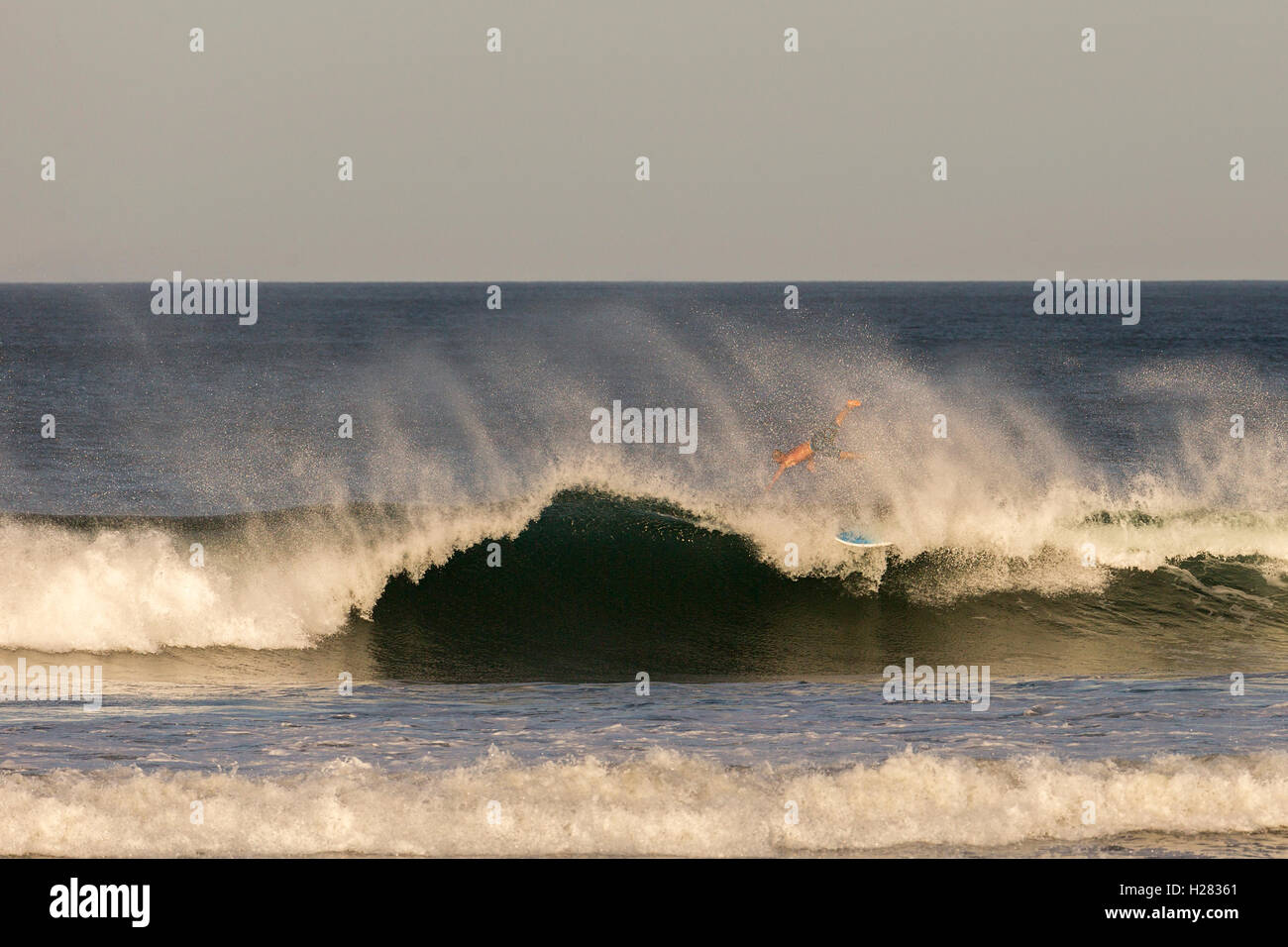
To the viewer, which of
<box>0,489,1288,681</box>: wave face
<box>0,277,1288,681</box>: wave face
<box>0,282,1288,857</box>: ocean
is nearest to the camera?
<box>0,282,1288,857</box>: ocean

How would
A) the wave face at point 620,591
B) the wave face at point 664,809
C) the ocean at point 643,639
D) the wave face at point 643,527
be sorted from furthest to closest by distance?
the wave face at point 643,527 → the wave face at point 620,591 → the ocean at point 643,639 → the wave face at point 664,809

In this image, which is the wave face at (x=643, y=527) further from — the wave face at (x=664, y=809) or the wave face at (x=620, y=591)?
the wave face at (x=664, y=809)

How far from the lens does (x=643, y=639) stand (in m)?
13.2

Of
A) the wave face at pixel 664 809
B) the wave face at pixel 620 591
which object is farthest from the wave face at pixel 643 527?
the wave face at pixel 664 809

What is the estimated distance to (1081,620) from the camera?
13336mm

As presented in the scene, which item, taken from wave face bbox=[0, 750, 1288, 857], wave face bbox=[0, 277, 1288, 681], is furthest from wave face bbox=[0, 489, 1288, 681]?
wave face bbox=[0, 750, 1288, 857]

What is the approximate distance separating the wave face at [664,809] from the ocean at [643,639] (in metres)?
0.02

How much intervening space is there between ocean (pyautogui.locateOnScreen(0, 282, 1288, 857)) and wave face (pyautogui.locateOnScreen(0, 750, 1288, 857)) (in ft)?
0.08

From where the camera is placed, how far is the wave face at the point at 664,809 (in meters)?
7.36

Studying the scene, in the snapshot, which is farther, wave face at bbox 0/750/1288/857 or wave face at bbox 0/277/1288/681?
wave face at bbox 0/277/1288/681

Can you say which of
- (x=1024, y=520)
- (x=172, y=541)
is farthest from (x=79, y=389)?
(x=1024, y=520)

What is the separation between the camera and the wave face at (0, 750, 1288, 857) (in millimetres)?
7359

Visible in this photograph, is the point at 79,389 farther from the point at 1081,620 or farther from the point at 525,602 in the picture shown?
the point at 1081,620

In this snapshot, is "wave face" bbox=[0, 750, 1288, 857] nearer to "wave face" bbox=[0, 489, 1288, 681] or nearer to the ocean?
the ocean
